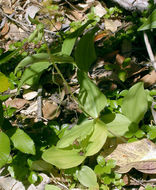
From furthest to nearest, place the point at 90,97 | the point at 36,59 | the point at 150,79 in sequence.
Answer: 1. the point at 150,79
2. the point at 90,97
3. the point at 36,59

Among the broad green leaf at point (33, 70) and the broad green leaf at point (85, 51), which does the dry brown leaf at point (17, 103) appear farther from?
the broad green leaf at point (85, 51)

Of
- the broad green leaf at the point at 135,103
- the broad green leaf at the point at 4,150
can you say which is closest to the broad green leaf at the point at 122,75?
the broad green leaf at the point at 135,103

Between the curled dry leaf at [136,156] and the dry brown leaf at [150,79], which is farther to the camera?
the dry brown leaf at [150,79]

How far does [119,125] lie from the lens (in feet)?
4.59

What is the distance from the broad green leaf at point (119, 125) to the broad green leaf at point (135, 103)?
27mm

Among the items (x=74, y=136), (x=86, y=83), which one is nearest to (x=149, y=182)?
(x=74, y=136)

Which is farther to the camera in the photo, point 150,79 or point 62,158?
point 150,79

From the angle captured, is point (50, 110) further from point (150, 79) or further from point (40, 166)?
point (150, 79)

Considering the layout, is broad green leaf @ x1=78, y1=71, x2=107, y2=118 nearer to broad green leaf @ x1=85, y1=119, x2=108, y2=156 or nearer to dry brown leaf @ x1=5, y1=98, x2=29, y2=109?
broad green leaf @ x1=85, y1=119, x2=108, y2=156

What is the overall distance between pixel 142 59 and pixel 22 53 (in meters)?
0.93

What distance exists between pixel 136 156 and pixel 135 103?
0.90 ft

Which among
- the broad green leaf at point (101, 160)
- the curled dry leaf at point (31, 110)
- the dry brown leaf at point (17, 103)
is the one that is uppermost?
the dry brown leaf at point (17, 103)

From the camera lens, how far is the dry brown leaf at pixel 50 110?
1.74 meters

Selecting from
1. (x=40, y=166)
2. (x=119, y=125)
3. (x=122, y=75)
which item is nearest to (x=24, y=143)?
(x=40, y=166)
